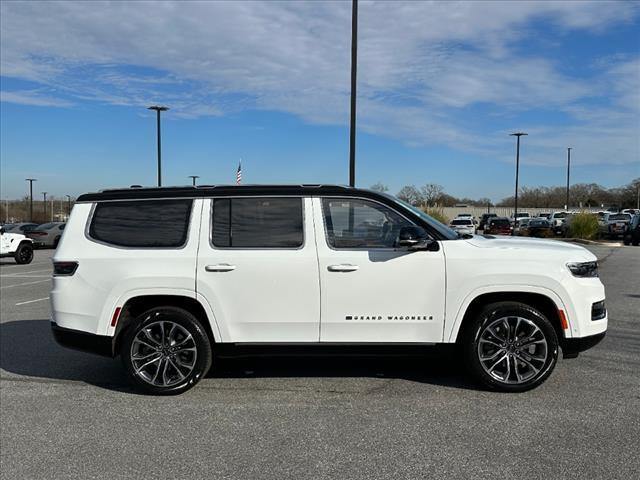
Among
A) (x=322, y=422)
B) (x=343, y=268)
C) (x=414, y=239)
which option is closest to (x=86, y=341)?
(x=322, y=422)

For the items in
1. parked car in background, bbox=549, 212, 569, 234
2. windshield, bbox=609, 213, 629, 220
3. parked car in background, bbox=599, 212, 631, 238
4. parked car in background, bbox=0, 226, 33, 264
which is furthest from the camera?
parked car in background, bbox=549, 212, 569, 234

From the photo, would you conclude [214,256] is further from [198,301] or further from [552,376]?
[552,376]

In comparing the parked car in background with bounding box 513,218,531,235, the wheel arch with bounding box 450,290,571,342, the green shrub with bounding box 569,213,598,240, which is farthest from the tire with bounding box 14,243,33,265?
the parked car in background with bounding box 513,218,531,235

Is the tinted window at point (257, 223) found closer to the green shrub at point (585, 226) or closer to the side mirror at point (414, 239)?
the side mirror at point (414, 239)

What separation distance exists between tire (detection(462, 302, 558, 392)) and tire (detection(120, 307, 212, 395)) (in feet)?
7.99

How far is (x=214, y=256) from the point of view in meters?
4.96

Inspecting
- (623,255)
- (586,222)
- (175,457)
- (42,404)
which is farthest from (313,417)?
(586,222)

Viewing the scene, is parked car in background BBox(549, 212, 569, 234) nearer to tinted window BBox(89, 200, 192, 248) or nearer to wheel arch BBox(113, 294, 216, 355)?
wheel arch BBox(113, 294, 216, 355)

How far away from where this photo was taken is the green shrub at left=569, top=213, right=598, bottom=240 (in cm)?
3253

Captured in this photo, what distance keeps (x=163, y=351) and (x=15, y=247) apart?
17826 millimetres

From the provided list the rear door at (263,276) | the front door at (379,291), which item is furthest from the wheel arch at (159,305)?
the front door at (379,291)

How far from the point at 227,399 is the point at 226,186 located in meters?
1.96

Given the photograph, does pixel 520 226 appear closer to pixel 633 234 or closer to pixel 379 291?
pixel 633 234

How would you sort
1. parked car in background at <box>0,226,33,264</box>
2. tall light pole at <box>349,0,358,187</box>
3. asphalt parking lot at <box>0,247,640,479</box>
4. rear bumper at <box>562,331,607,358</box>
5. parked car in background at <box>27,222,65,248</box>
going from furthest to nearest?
parked car in background at <box>27,222,65,248</box> < parked car in background at <box>0,226,33,264</box> < tall light pole at <box>349,0,358,187</box> < rear bumper at <box>562,331,607,358</box> < asphalt parking lot at <box>0,247,640,479</box>
